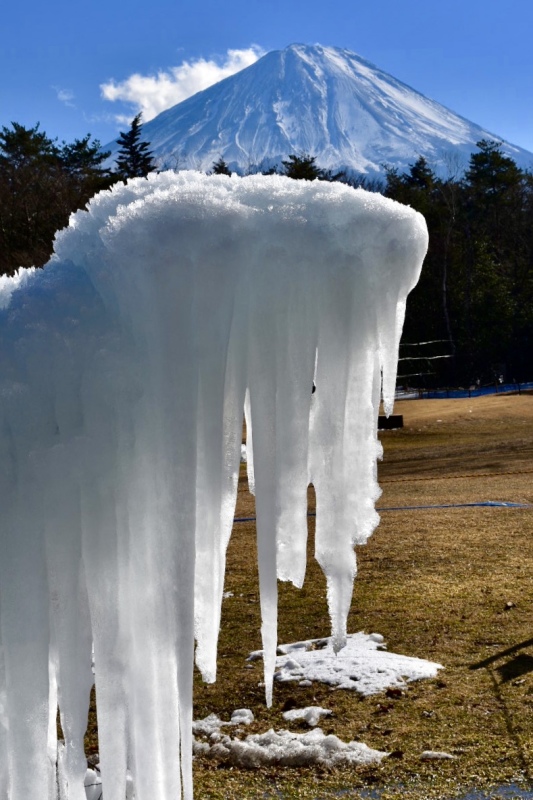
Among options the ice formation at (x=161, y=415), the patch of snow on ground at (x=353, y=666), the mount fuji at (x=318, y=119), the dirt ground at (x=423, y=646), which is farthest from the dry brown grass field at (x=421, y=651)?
the mount fuji at (x=318, y=119)

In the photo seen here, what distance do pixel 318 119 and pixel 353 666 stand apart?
154681mm

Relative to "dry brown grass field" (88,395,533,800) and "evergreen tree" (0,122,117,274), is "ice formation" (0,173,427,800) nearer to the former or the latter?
"dry brown grass field" (88,395,533,800)

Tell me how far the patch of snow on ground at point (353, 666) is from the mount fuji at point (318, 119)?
131 metres

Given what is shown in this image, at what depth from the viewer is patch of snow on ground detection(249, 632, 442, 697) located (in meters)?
5.74

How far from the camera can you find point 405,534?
10602 millimetres

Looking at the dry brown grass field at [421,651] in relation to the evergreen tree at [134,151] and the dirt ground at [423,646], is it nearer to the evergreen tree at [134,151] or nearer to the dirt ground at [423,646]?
the dirt ground at [423,646]

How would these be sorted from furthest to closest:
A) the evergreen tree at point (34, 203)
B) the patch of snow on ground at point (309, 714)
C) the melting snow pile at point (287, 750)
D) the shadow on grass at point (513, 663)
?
the evergreen tree at point (34, 203), the shadow on grass at point (513, 663), the patch of snow on ground at point (309, 714), the melting snow pile at point (287, 750)

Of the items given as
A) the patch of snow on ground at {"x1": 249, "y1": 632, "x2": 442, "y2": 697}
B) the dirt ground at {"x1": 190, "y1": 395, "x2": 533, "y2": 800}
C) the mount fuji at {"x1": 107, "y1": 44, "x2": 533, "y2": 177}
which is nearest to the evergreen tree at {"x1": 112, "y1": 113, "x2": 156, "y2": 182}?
the dirt ground at {"x1": 190, "y1": 395, "x2": 533, "y2": 800}

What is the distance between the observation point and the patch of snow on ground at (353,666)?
18.8 ft

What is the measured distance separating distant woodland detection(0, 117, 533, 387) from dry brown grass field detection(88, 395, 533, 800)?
24.0 metres

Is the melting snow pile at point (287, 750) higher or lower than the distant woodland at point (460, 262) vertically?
lower

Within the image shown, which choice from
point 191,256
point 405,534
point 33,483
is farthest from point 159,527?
point 405,534

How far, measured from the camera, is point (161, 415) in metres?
2.07

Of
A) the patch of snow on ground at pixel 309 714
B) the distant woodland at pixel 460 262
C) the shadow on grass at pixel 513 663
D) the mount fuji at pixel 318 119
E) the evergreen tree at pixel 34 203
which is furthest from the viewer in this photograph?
the mount fuji at pixel 318 119
